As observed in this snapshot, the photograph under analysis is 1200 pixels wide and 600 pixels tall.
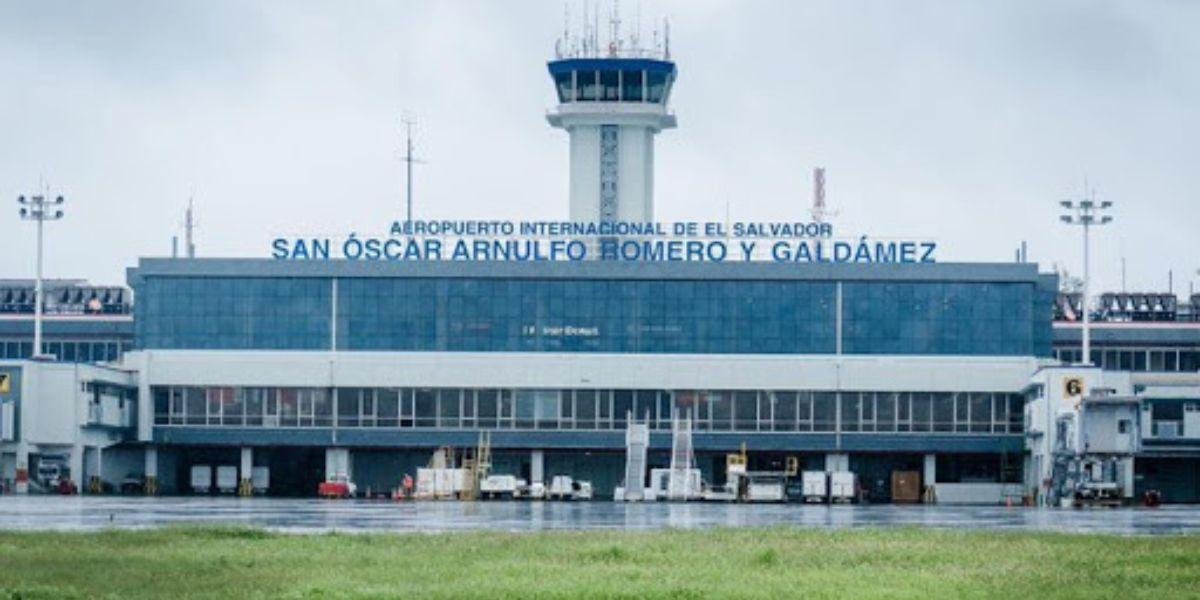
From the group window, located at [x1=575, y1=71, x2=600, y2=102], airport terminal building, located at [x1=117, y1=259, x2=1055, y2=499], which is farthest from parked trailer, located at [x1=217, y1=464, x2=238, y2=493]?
window, located at [x1=575, y1=71, x2=600, y2=102]

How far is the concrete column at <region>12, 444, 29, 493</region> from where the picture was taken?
143375mm

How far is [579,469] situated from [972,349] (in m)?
25.3

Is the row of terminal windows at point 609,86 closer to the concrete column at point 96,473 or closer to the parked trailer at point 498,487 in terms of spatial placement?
the parked trailer at point 498,487

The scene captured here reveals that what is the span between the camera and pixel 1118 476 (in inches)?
5423

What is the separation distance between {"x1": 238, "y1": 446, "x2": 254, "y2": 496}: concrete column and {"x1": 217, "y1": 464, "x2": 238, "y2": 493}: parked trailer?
52 centimetres

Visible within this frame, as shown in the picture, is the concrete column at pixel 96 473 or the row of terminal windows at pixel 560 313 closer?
the concrete column at pixel 96 473

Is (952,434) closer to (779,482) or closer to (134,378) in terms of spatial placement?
(779,482)

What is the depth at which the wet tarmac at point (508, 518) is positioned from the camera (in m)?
83.2

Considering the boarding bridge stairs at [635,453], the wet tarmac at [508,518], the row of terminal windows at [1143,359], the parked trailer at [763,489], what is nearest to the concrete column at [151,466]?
the boarding bridge stairs at [635,453]

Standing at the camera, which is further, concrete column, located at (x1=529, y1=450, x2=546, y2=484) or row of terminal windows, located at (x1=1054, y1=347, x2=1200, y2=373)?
row of terminal windows, located at (x1=1054, y1=347, x2=1200, y2=373)

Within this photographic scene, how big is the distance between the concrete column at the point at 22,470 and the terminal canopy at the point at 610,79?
48.2 metres

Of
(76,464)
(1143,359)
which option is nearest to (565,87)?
(76,464)

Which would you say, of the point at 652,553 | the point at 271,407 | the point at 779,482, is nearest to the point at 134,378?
the point at 271,407

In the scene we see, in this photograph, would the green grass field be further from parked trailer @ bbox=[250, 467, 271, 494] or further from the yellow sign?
parked trailer @ bbox=[250, 467, 271, 494]
